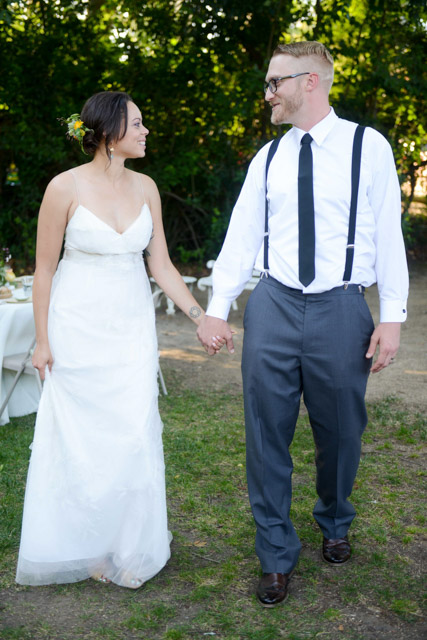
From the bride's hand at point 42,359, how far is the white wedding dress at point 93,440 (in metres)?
0.03

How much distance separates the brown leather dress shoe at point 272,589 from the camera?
9.80 feet

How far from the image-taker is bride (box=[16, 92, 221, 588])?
3.10 m

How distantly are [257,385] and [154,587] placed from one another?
98cm

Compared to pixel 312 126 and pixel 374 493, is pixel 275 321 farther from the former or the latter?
pixel 374 493

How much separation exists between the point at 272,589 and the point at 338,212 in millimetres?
1521

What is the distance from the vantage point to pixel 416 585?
317 cm

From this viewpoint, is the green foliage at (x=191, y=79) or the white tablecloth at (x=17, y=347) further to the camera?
the green foliage at (x=191, y=79)

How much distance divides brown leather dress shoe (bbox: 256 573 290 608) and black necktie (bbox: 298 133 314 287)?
1196 millimetres

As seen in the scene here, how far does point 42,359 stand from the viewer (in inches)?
122

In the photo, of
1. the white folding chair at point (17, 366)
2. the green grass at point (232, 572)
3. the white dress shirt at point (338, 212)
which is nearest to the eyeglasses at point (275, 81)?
the white dress shirt at point (338, 212)

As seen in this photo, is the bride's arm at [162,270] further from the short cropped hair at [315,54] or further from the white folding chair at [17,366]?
the white folding chair at [17,366]

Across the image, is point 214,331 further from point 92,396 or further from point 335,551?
point 335,551

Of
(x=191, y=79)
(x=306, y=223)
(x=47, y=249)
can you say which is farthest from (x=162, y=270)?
(x=191, y=79)

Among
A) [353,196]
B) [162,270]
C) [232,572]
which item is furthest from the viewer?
[162,270]
